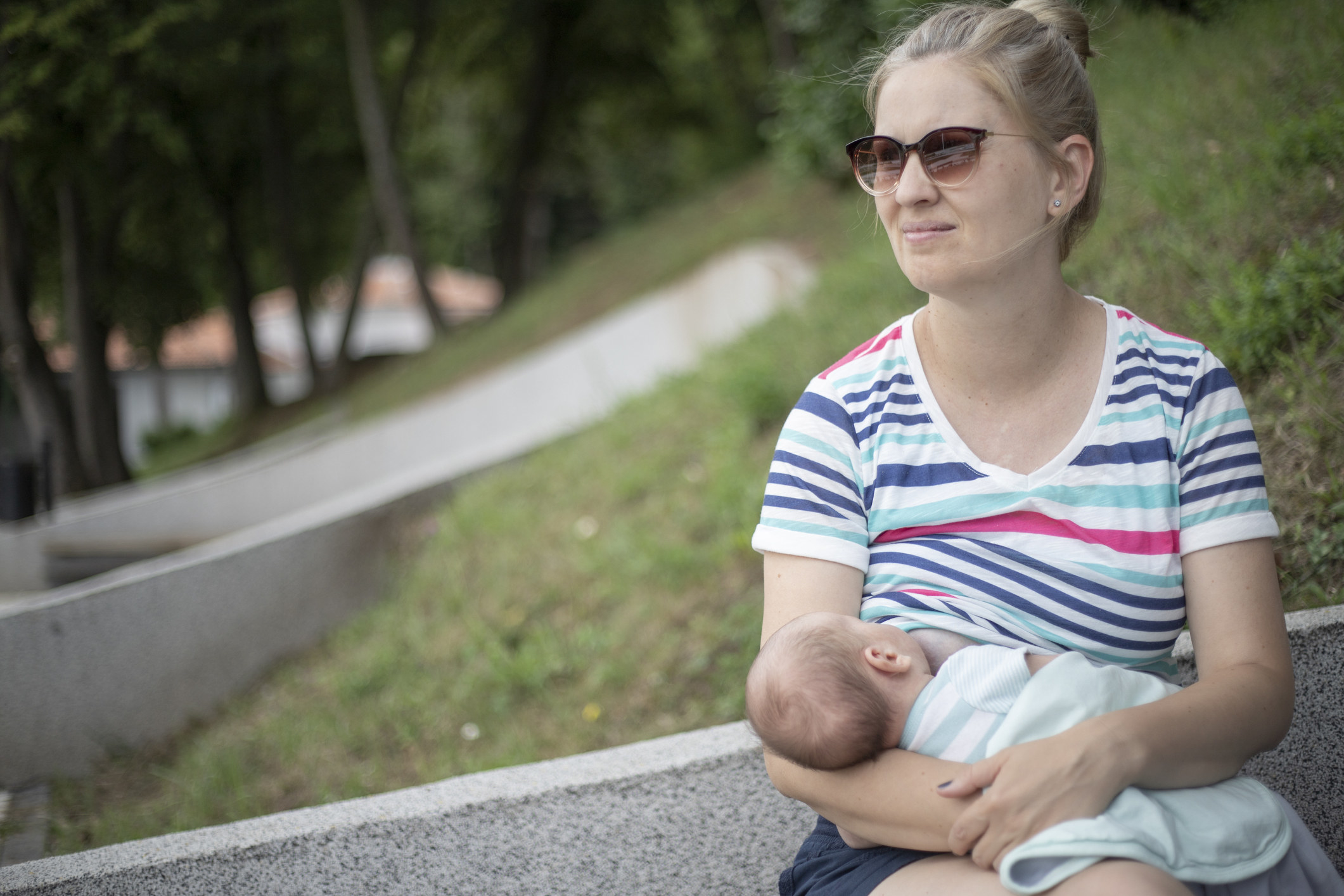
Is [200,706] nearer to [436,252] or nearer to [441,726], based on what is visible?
[441,726]

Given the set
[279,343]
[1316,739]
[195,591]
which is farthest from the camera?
[279,343]

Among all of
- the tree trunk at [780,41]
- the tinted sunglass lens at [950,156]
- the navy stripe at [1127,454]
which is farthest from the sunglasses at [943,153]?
the tree trunk at [780,41]

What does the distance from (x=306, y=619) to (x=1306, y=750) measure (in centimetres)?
550

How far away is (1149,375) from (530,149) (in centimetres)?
2159

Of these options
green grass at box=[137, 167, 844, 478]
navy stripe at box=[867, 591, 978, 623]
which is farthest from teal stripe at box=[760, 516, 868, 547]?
green grass at box=[137, 167, 844, 478]

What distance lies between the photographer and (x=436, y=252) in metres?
47.8

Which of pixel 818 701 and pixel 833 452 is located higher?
pixel 833 452

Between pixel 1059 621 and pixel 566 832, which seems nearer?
pixel 1059 621

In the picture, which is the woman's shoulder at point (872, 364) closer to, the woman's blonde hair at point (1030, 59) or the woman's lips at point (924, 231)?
the woman's lips at point (924, 231)

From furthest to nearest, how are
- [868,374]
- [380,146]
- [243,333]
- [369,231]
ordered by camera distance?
[243,333]
[369,231]
[380,146]
[868,374]

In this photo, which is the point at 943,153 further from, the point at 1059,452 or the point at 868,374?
the point at 1059,452

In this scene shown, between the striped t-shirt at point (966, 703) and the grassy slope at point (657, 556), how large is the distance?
65.9 inches

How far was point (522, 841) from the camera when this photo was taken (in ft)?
8.25

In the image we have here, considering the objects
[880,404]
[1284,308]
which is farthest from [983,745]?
[1284,308]
